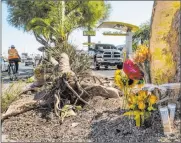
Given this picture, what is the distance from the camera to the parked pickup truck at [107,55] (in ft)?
8.07

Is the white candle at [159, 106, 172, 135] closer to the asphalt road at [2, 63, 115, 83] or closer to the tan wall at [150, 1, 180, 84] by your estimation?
the tan wall at [150, 1, 180, 84]

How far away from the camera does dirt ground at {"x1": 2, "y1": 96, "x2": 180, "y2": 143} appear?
7.64 ft

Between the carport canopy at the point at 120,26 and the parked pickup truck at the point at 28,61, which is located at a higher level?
the carport canopy at the point at 120,26

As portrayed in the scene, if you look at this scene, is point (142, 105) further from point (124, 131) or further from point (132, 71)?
point (132, 71)

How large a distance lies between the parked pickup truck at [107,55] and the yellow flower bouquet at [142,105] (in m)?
0.35

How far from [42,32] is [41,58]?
3.61 ft

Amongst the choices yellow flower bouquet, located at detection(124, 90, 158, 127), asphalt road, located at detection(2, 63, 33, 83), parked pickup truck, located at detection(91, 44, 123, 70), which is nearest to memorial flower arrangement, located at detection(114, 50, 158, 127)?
yellow flower bouquet, located at detection(124, 90, 158, 127)

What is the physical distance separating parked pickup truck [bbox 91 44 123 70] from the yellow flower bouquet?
35 cm

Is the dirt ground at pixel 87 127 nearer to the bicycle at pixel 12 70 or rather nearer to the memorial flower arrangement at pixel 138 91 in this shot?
the memorial flower arrangement at pixel 138 91

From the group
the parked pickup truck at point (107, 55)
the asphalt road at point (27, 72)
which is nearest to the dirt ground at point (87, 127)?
the asphalt road at point (27, 72)

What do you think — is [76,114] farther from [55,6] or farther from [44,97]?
[55,6]

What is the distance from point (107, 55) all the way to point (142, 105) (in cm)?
52

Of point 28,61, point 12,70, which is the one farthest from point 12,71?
point 28,61

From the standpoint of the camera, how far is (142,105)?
235 cm
